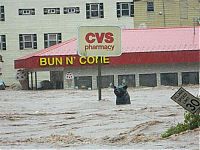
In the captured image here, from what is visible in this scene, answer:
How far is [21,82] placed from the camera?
58.2 m

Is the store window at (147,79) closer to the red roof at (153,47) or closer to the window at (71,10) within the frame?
the red roof at (153,47)

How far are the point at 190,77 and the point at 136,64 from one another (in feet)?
16.2

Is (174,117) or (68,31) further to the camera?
(68,31)

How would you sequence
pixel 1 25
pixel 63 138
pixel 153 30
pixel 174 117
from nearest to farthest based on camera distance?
pixel 63 138 → pixel 174 117 → pixel 153 30 → pixel 1 25

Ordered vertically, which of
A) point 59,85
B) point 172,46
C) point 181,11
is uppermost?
point 181,11

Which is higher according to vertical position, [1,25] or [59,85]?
[1,25]

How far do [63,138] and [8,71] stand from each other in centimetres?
4868

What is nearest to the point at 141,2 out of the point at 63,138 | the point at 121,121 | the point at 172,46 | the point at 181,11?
the point at 181,11

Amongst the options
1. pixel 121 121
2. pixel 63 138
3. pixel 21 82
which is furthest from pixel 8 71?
pixel 63 138

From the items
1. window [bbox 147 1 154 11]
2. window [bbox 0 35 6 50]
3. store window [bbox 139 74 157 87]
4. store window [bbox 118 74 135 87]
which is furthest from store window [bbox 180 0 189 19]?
window [bbox 0 35 6 50]

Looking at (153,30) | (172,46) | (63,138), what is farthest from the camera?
(153,30)

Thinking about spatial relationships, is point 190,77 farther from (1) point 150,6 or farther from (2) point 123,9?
(2) point 123,9

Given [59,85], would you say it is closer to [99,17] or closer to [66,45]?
[66,45]

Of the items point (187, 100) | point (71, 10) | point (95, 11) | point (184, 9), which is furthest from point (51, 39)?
point (187, 100)
